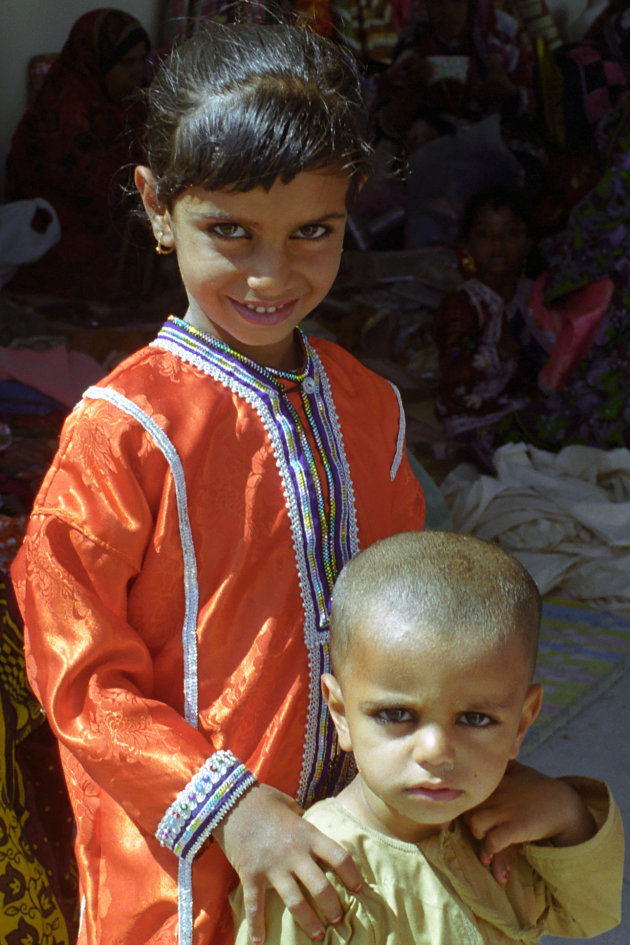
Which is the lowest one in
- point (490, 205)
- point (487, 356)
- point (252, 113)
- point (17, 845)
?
point (487, 356)

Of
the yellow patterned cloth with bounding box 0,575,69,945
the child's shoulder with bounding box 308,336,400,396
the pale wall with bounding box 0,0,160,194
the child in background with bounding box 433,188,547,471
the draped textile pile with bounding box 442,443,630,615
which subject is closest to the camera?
the child's shoulder with bounding box 308,336,400,396

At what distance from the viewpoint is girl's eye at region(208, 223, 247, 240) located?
1.30 meters

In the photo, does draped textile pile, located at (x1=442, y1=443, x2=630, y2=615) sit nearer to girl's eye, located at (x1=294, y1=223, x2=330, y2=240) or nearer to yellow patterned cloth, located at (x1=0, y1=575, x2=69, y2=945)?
yellow patterned cloth, located at (x1=0, y1=575, x2=69, y2=945)

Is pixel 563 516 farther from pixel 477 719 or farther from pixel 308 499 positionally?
pixel 477 719

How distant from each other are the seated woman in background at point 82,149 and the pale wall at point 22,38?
308 mm

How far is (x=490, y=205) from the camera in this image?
4.56 m

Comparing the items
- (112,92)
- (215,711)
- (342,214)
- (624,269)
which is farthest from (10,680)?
(112,92)

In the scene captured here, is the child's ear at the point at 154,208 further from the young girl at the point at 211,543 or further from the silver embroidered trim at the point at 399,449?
the silver embroidered trim at the point at 399,449

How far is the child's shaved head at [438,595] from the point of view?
1.16 m

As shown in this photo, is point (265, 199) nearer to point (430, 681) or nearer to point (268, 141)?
point (268, 141)

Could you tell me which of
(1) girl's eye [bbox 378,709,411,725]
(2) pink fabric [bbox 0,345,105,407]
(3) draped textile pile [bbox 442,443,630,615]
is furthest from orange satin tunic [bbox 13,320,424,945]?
(3) draped textile pile [bbox 442,443,630,615]

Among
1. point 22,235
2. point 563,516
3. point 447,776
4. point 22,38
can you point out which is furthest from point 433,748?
point 22,38

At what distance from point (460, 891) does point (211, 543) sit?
1.60ft

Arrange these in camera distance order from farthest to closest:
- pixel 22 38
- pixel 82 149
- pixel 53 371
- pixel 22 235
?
pixel 22 38, pixel 82 149, pixel 22 235, pixel 53 371
